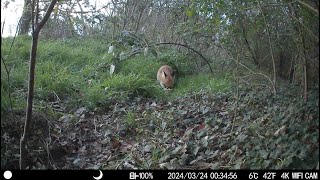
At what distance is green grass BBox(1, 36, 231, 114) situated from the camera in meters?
5.66

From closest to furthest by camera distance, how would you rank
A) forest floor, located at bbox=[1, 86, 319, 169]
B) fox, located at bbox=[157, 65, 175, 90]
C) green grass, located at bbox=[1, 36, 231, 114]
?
forest floor, located at bbox=[1, 86, 319, 169] < green grass, located at bbox=[1, 36, 231, 114] < fox, located at bbox=[157, 65, 175, 90]

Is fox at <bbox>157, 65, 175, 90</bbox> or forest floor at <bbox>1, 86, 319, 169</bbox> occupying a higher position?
fox at <bbox>157, 65, 175, 90</bbox>

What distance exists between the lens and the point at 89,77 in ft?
22.9

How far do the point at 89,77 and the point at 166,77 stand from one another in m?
1.37

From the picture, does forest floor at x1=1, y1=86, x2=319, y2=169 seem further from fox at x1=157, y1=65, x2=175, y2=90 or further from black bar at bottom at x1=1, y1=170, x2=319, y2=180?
fox at x1=157, y1=65, x2=175, y2=90

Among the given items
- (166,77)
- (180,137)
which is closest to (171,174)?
(180,137)

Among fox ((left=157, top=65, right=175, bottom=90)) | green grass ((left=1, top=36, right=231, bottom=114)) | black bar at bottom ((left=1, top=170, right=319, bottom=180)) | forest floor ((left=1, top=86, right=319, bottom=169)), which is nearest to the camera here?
black bar at bottom ((left=1, top=170, right=319, bottom=180))

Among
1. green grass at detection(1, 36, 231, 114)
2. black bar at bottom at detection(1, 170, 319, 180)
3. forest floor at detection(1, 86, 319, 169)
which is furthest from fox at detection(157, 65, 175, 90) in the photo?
black bar at bottom at detection(1, 170, 319, 180)

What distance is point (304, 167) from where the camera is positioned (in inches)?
110

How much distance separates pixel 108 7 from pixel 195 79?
12.4ft

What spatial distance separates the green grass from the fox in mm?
106

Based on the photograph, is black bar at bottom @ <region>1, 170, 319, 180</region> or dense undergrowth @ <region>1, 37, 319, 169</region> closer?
black bar at bottom @ <region>1, 170, 319, 180</region>

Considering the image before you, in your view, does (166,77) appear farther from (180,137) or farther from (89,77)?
(180,137)

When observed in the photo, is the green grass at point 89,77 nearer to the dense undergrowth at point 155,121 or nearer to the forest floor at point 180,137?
the dense undergrowth at point 155,121
